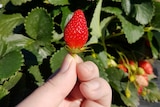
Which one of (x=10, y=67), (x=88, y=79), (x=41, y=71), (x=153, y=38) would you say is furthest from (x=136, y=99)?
(x=88, y=79)

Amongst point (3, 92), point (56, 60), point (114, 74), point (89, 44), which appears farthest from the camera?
point (114, 74)

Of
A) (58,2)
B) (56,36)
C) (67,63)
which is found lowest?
(56,36)

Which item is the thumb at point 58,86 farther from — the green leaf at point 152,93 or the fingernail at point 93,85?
the green leaf at point 152,93

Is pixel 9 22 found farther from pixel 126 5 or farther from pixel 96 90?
pixel 96 90

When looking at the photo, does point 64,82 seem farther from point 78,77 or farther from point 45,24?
point 45,24

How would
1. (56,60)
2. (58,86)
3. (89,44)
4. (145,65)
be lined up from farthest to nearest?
(145,65) < (89,44) < (56,60) < (58,86)

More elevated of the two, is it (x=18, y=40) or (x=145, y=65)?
(x=18, y=40)

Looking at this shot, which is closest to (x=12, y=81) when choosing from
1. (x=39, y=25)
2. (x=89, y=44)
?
(x=39, y=25)

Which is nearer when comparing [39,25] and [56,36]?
[39,25]
